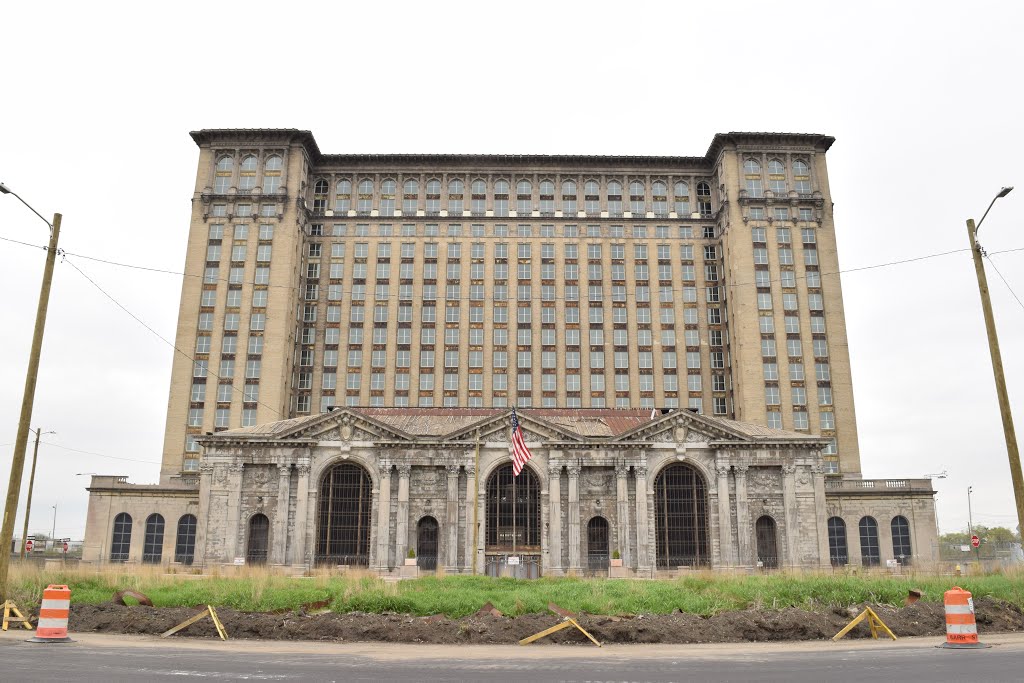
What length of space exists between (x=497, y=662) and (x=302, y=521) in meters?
41.4

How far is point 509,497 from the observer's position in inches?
2112

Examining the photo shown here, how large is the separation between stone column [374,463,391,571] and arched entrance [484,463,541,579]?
6718mm

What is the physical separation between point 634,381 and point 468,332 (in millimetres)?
18770

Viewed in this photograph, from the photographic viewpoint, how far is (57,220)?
2592 cm

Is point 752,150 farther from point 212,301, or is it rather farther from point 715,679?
point 715,679

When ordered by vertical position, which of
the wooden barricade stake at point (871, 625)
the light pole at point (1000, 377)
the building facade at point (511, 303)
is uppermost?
the building facade at point (511, 303)

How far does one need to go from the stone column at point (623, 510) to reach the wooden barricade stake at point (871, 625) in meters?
33.2

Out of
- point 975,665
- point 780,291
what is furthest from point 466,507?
point 780,291

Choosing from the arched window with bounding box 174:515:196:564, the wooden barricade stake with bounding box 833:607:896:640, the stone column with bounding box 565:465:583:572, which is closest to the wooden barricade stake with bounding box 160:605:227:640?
the wooden barricade stake with bounding box 833:607:896:640

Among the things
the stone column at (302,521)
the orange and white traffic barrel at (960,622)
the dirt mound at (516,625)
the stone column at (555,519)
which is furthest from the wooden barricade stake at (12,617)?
the stone column at (555,519)

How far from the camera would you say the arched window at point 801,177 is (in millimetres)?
86688

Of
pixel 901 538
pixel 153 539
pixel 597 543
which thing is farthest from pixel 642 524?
pixel 153 539

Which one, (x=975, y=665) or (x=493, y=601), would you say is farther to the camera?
(x=493, y=601)

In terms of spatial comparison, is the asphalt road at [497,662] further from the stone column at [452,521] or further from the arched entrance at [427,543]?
the arched entrance at [427,543]
